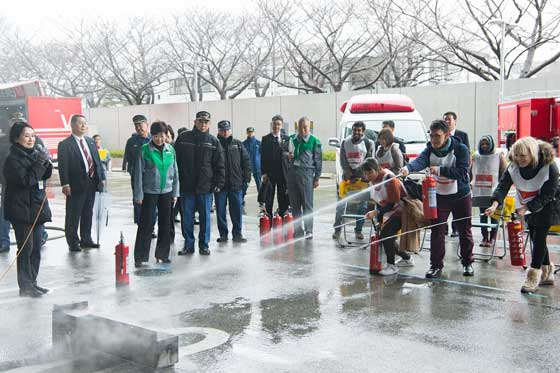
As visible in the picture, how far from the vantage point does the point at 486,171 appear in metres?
9.92

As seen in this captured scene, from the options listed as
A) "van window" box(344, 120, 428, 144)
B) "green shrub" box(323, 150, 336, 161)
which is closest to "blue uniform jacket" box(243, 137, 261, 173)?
"van window" box(344, 120, 428, 144)

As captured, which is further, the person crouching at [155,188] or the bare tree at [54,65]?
the bare tree at [54,65]

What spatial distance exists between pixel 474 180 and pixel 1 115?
743 inches

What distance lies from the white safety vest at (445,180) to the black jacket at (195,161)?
10.6 feet

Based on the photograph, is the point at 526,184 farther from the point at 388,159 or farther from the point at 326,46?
the point at 326,46

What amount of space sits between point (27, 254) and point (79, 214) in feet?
9.17

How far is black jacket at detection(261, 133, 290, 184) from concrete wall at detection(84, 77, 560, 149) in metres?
12.1

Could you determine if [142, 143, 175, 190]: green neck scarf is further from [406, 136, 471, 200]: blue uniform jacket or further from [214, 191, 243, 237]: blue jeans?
[406, 136, 471, 200]: blue uniform jacket

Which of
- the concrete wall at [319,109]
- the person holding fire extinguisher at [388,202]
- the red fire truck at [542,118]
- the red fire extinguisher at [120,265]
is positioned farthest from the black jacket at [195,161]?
the concrete wall at [319,109]

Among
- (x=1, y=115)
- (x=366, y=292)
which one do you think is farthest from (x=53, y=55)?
(x=366, y=292)

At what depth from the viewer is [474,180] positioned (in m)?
10.0

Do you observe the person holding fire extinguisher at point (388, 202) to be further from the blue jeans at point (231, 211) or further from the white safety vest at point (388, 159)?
the blue jeans at point (231, 211)

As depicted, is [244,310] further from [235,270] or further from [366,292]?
[235,270]

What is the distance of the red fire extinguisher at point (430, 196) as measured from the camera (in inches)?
308
